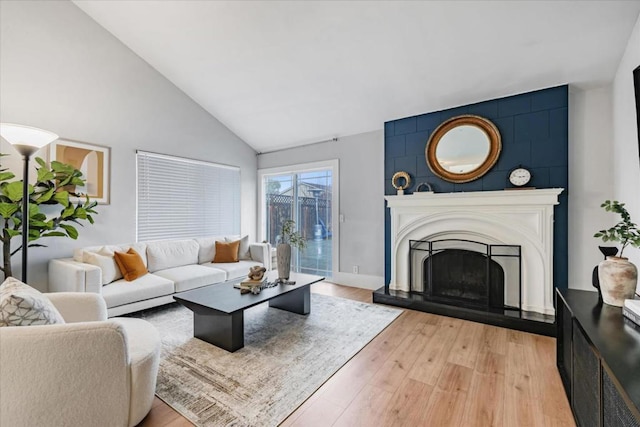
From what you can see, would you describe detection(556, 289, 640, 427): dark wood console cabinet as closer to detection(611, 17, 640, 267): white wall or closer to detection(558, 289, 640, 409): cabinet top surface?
detection(558, 289, 640, 409): cabinet top surface

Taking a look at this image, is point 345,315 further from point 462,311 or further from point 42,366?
point 42,366

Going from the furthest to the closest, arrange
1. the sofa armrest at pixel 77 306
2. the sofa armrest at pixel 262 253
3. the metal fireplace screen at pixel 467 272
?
the sofa armrest at pixel 262 253 → the metal fireplace screen at pixel 467 272 → the sofa armrest at pixel 77 306

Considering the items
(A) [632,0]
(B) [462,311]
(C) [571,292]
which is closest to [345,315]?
(B) [462,311]

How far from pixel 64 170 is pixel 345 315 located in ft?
11.2

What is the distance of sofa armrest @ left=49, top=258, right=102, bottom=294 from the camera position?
2691 mm

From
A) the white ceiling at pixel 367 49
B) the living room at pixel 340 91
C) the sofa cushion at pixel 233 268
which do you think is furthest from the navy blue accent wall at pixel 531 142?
the sofa cushion at pixel 233 268

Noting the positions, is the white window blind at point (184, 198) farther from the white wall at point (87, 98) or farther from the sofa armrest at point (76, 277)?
the sofa armrest at point (76, 277)

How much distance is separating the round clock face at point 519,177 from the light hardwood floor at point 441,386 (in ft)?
5.23

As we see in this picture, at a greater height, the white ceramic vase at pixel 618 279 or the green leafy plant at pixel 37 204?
the green leafy plant at pixel 37 204

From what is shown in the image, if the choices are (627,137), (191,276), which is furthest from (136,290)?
(627,137)

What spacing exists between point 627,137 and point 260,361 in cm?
351

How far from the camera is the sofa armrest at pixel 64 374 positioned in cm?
119

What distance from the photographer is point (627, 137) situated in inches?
92.0

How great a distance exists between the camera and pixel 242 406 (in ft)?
5.64
